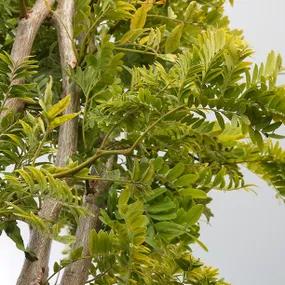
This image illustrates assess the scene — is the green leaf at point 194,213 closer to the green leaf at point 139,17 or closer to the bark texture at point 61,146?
the bark texture at point 61,146

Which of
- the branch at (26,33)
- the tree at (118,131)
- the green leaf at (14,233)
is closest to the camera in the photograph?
the tree at (118,131)

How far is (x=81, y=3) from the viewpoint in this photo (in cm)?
171

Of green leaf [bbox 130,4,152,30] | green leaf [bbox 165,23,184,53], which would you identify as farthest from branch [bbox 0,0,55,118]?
green leaf [bbox 165,23,184,53]

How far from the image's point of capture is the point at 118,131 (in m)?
1.54

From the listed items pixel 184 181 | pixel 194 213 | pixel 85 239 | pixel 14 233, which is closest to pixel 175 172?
pixel 184 181

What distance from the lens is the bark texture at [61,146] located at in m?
1.32

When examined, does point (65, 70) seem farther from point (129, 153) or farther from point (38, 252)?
point (38, 252)

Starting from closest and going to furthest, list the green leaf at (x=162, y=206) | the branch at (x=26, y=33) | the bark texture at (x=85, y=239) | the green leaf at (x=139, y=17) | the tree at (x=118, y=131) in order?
the tree at (x=118, y=131) → the green leaf at (x=162, y=206) → the branch at (x=26, y=33) → the green leaf at (x=139, y=17) → the bark texture at (x=85, y=239)

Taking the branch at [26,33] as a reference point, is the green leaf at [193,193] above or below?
below

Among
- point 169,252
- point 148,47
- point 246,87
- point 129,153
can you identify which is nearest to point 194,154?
point 169,252

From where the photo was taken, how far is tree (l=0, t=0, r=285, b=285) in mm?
1111

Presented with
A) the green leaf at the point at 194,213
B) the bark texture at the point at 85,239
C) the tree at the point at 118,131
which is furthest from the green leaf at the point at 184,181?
the bark texture at the point at 85,239

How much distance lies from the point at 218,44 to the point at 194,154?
1.06 meters

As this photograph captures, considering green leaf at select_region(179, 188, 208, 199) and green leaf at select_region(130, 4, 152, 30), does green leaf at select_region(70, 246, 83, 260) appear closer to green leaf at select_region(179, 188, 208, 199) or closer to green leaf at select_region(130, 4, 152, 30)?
green leaf at select_region(179, 188, 208, 199)
